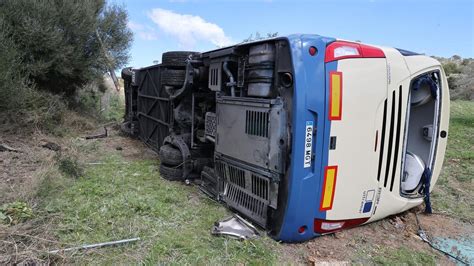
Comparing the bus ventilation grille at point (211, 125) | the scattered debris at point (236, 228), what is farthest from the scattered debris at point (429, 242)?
the bus ventilation grille at point (211, 125)

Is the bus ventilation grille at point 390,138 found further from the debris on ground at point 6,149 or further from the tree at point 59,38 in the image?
the tree at point 59,38

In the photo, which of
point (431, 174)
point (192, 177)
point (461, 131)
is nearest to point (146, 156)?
point (192, 177)

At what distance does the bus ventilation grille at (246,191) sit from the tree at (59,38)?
6.07 meters

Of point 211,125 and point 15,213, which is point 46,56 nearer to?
point 211,125

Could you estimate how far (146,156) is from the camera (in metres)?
5.70

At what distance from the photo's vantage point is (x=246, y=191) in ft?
9.79

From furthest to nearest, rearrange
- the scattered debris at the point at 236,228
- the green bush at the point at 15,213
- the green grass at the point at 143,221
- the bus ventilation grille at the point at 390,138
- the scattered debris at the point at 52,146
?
1. the scattered debris at the point at 52,146
2. the bus ventilation grille at the point at 390,138
3. the scattered debris at the point at 236,228
4. the green bush at the point at 15,213
5. the green grass at the point at 143,221

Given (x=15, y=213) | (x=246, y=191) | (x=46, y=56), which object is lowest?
(x=15, y=213)

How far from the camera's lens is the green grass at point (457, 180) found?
3.70 m

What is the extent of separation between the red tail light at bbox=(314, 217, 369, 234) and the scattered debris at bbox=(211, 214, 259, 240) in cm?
50

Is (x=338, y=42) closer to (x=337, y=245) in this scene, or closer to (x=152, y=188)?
(x=337, y=245)

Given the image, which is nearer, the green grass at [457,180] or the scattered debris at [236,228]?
the scattered debris at [236,228]

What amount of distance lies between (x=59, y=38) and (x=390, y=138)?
25.1 feet

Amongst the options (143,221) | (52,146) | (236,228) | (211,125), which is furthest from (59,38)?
(236,228)
